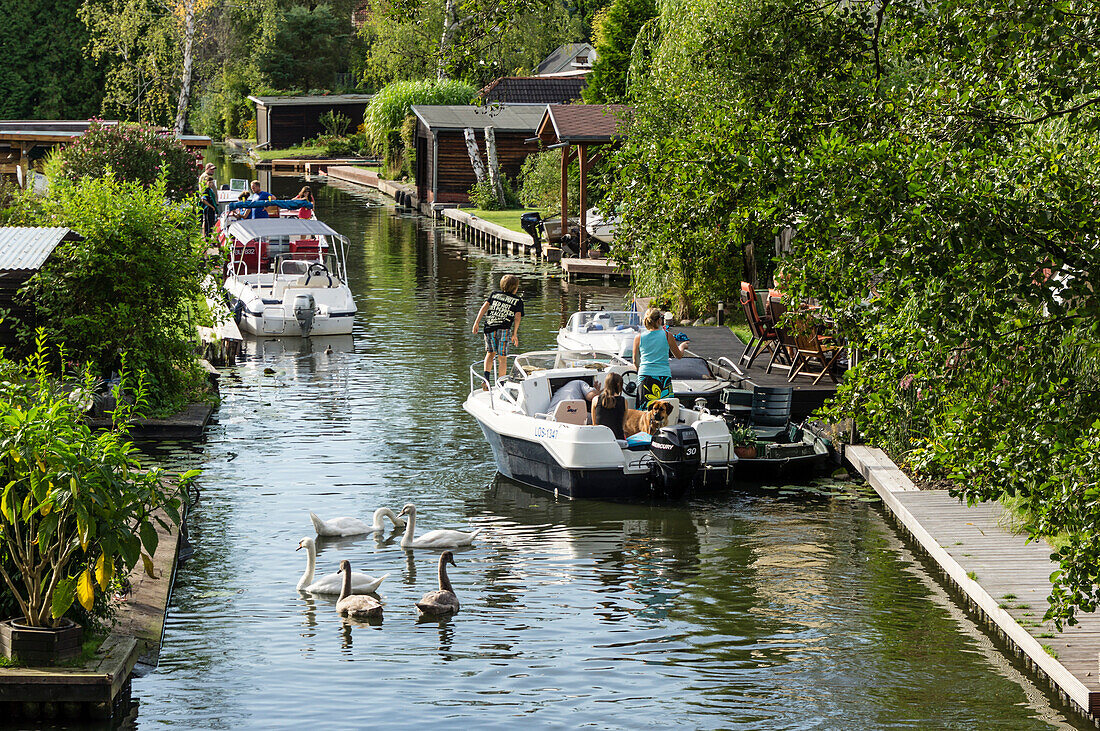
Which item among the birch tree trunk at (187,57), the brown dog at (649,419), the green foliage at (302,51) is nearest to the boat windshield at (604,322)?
the brown dog at (649,419)

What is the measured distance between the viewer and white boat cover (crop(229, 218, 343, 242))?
1133 inches

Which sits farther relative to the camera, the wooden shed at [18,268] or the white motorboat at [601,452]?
the wooden shed at [18,268]

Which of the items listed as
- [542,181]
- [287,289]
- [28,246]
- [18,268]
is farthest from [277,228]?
[542,181]

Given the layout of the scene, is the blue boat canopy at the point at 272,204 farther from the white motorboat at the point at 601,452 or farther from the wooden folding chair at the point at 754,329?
the white motorboat at the point at 601,452

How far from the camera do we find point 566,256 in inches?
1506

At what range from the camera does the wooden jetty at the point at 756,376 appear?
18781mm

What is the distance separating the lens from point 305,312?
87.8 feet

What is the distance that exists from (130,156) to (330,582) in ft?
88.5

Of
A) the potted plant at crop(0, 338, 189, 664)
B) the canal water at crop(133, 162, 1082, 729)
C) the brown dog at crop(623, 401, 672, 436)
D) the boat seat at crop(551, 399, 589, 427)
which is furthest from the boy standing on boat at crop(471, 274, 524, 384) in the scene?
the potted plant at crop(0, 338, 189, 664)

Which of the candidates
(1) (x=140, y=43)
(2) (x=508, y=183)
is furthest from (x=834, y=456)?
(1) (x=140, y=43)

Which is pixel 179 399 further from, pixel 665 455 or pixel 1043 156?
pixel 1043 156

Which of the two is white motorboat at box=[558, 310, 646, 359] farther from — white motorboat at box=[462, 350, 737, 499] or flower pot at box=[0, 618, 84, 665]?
flower pot at box=[0, 618, 84, 665]

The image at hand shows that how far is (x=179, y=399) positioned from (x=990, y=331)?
13.8m

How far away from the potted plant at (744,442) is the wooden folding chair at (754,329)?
3929mm
